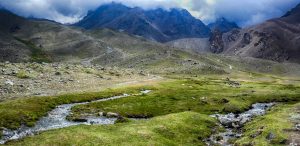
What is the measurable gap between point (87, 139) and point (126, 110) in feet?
101

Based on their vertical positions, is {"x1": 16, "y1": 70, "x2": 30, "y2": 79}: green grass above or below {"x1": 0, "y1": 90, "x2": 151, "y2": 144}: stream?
above

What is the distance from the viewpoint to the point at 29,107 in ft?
235

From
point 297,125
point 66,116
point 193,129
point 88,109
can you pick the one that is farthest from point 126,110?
point 297,125

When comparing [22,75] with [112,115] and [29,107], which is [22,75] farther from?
[112,115]

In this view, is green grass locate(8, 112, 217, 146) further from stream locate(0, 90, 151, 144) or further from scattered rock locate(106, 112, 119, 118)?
scattered rock locate(106, 112, 119, 118)

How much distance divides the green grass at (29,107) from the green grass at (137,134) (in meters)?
9.24

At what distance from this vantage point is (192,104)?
97.3 metres

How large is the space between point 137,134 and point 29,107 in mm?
A: 24703

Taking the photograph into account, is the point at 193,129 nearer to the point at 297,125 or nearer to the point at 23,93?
the point at 297,125

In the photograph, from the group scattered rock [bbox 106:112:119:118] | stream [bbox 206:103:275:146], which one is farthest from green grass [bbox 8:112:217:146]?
scattered rock [bbox 106:112:119:118]

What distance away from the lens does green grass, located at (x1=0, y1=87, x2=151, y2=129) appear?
61.9m

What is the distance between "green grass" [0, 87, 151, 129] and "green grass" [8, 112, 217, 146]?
9.24 metres

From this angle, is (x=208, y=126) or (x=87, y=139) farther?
(x=208, y=126)

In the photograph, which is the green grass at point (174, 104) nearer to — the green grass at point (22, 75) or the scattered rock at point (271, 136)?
the scattered rock at point (271, 136)
